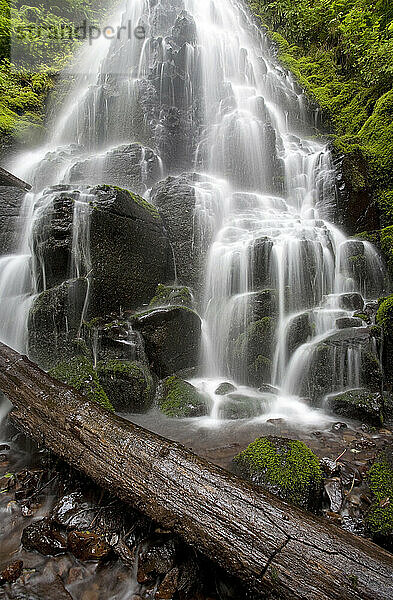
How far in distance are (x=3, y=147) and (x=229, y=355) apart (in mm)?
13318

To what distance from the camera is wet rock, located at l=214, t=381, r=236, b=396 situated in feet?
19.9

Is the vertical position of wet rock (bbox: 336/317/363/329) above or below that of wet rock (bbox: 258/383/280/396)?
above

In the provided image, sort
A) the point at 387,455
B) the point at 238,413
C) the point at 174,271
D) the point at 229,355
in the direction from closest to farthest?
1. the point at 387,455
2. the point at 238,413
3. the point at 229,355
4. the point at 174,271

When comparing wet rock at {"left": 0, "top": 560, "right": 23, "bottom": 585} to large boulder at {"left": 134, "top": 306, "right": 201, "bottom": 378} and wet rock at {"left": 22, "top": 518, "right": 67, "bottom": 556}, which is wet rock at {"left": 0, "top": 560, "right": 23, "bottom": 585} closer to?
wet rock at {"left": 22, "top": 518, "right": 67, "bottom": 556}

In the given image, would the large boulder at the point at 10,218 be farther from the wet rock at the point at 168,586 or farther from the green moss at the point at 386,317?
the green moss at the point at 386,317

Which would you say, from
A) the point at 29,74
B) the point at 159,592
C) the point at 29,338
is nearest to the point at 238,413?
the point at 159,592

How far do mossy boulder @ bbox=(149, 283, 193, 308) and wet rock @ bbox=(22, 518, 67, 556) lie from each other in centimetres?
515

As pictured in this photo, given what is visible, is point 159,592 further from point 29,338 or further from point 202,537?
point 29,338

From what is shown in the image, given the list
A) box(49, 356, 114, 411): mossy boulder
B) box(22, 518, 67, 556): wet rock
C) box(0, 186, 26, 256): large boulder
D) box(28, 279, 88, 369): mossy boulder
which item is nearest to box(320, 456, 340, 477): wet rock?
box(22, 518, 67, 556): wet rock

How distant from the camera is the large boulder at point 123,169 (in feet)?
36.9

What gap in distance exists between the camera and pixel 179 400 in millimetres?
5465

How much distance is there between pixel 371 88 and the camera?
12.0 m

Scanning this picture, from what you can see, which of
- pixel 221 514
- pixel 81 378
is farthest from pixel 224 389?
pixel 221 514

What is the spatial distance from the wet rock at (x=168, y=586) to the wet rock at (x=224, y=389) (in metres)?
4.07
